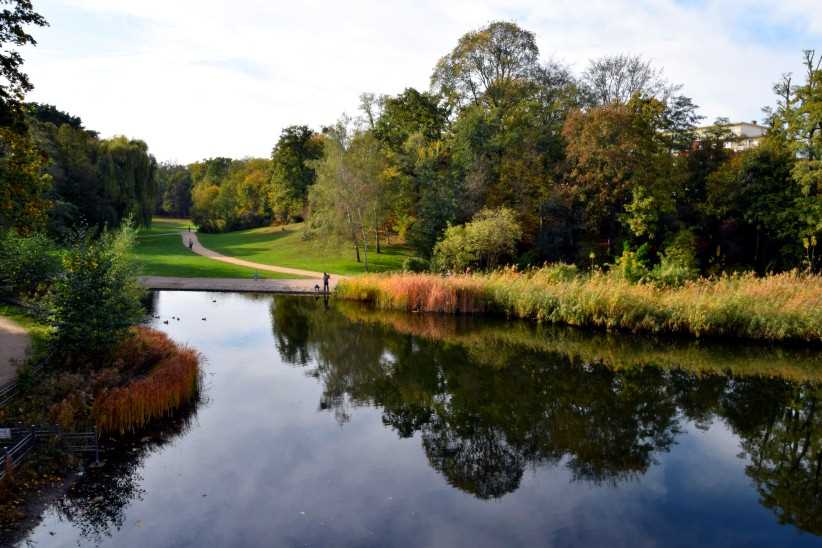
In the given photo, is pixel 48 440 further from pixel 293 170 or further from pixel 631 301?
pixel 293 170

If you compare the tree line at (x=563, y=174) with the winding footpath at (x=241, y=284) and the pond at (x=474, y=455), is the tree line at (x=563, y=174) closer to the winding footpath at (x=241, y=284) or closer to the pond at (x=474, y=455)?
the winding footpath at (x=241, y=284)

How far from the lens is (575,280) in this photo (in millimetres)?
25109

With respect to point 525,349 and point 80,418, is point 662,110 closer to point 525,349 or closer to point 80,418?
point 525,349

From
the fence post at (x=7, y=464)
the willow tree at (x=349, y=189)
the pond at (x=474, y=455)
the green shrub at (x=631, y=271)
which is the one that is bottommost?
the pond at (x=474, y=455)

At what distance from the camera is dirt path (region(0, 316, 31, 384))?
1352 centimetres

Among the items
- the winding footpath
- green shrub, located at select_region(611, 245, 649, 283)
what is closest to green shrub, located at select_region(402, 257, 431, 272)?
the winding footpath

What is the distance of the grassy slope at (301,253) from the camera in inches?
1630

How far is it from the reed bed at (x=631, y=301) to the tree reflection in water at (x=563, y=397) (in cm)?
112

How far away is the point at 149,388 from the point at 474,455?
24.4 ft

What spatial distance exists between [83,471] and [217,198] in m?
71.2

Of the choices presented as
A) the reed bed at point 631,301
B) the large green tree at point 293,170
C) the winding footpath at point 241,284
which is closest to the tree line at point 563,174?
the reed bed at point 631,301

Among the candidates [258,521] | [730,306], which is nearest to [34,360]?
[258,521]

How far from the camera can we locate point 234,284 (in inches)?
1348

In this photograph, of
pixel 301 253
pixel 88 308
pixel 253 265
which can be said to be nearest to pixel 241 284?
pixel 253 265
